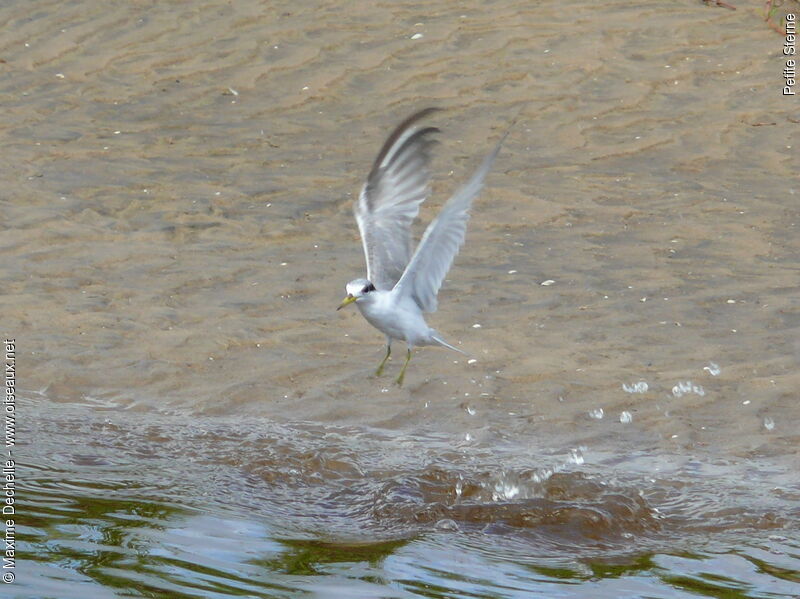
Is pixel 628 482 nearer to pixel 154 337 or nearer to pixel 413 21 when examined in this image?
pixel 154 337

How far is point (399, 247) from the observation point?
254 inches

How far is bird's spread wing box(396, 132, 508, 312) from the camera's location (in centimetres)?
561

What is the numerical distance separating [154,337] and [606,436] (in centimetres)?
247

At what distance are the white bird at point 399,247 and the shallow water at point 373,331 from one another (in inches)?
22.9

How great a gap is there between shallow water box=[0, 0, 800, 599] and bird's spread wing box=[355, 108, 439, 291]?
76cm

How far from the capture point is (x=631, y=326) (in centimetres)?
735

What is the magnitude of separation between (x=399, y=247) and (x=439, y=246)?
1.22 feet

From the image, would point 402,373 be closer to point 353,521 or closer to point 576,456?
point 576,456

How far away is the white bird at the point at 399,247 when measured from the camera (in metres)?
6.15

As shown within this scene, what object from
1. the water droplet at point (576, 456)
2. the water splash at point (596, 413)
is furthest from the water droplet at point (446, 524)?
the water splash at point (596, 413)

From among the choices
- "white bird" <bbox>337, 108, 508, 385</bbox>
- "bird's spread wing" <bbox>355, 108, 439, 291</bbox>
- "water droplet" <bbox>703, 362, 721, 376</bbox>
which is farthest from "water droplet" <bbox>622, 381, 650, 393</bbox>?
"bird's spread wing" <bbox>355, 108, 439, 291</bbox>

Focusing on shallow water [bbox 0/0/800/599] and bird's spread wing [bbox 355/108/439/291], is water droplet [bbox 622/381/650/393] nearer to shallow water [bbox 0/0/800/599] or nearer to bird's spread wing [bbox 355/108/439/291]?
shallow water [bbox 0/0/800/599]

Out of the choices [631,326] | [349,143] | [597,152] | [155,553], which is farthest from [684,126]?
[155,553]

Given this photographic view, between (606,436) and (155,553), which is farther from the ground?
(155,553)
